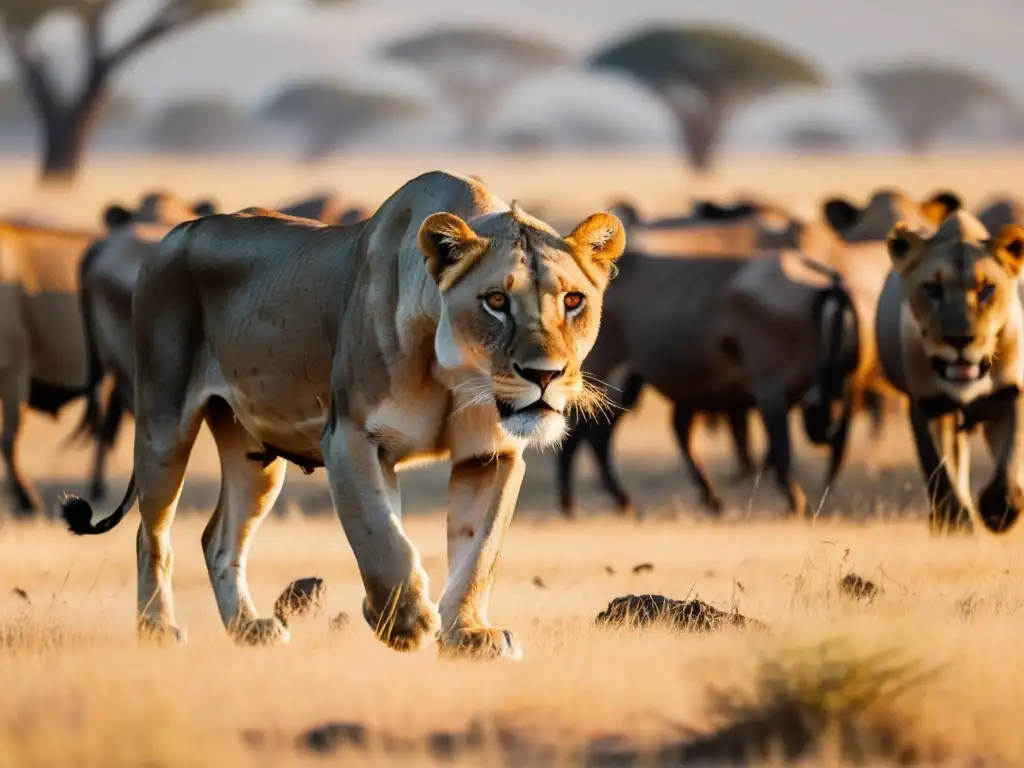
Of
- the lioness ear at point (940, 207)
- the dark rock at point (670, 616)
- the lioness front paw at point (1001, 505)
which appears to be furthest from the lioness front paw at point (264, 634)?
the lioness ear at point (940, 207)

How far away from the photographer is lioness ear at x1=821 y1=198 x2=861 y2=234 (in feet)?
50.9

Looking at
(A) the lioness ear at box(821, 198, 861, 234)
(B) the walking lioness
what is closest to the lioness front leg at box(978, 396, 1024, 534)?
(B) the walking lioness

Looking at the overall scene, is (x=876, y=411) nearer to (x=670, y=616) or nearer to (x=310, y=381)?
(x=670, y=616)

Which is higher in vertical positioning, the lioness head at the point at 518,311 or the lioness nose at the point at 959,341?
the lioness head at the point at 518,311

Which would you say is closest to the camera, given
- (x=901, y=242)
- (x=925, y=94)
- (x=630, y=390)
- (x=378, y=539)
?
(x=378, y=539)

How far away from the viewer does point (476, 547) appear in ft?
18.1

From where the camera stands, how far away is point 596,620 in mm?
6336

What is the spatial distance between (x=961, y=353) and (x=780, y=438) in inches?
131

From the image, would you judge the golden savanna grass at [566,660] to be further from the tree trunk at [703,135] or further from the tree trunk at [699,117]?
the tree trunk at [703,135]

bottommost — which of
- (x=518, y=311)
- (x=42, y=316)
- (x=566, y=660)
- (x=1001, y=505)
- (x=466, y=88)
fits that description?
(x=466, y=88)

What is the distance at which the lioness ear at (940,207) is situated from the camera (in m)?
12.9

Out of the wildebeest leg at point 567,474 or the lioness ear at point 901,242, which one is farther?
the wildebeest leg at point 567,474

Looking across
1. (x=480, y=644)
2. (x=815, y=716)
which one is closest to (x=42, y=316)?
(x=480, y=644)

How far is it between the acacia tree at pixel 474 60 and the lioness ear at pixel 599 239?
46416 millimetres
